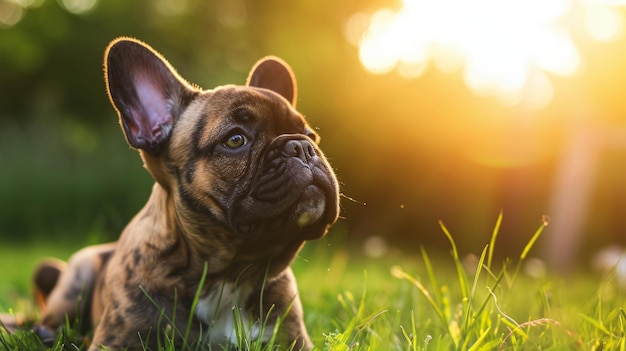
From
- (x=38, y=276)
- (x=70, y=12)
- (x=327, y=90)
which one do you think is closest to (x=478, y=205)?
(x=327, y=90)

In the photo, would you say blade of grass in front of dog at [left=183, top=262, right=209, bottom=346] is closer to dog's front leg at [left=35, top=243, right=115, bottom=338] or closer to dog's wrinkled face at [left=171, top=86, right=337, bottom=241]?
dog's wrinkled face at [left=171, top=86, right=337, bottom=241]

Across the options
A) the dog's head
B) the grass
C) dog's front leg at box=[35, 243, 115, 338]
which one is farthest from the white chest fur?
dog's front leg at box=[35, 243, 115, 338]

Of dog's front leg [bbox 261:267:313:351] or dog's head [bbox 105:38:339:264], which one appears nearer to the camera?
dog's head [bbox 105:38:339:264]

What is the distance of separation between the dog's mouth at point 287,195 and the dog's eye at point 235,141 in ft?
0.45

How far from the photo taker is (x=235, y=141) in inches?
118

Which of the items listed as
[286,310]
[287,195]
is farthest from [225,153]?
[286,310]

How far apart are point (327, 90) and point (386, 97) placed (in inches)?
32.0

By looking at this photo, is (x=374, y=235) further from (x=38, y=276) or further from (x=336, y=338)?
(x=336, y=338)

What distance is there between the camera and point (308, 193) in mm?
2852

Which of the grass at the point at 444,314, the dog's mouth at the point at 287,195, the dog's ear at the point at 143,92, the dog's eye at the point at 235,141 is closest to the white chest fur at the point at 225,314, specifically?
the grass at the point at 444,314

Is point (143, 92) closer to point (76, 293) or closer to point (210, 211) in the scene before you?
point (210, 211)

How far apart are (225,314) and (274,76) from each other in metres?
1.31

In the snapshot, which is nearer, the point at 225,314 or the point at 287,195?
the point at 287,195

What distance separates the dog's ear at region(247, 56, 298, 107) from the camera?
373cm
